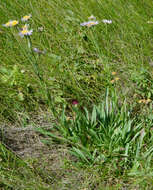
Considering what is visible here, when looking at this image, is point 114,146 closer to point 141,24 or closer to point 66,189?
point 66,189

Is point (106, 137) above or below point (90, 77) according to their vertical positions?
below

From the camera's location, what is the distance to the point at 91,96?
1.95 meters

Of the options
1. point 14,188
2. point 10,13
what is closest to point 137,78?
point 14,188

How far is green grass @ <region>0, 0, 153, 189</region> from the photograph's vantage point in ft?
5.17

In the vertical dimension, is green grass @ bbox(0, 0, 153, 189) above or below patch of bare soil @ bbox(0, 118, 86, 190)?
above

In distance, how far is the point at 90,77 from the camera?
208 centimetres

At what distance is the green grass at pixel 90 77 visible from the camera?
158 centimetres

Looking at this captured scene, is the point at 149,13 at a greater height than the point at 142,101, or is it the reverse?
the point at 149,13

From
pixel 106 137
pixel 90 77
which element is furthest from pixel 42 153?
pixel 90 77

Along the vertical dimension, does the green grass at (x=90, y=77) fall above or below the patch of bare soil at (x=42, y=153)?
above

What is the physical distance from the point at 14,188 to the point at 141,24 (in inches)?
61.7

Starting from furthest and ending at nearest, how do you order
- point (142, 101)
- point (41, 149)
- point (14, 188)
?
point (142, 101) < point (41, 149) < point (14, 188)

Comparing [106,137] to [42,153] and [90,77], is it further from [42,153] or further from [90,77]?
[90,77]

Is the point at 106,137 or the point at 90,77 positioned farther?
the point at 90,77
